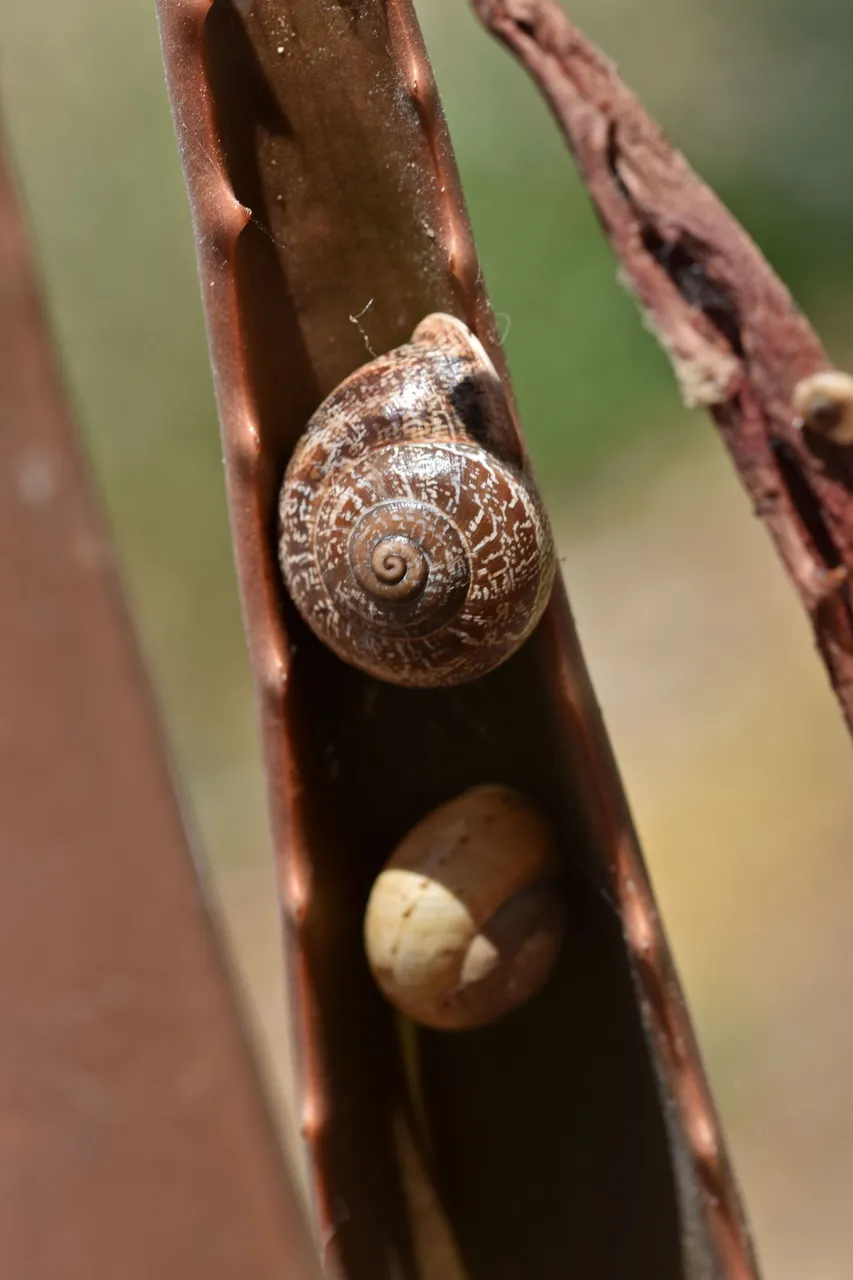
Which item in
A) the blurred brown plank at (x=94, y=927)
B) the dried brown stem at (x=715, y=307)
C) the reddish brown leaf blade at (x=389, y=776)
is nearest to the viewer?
the blurred brown plank at (x=94, y=927)

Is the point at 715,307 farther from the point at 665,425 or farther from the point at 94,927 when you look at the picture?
the point at 94,927

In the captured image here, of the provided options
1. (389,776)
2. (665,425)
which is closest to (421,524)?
(389,776)

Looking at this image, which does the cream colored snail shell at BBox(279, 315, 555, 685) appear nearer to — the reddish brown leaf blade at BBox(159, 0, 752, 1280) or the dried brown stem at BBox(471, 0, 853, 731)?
the reddish brown leaf blade at BBox(159, 0, 752, 1280)

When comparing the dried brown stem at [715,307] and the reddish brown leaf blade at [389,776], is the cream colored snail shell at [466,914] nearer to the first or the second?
the reddish brown leaf blade at [389,776]

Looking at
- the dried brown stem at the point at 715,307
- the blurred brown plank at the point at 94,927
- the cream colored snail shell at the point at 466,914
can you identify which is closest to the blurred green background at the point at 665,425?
the dried brown stem at the point at 715,307

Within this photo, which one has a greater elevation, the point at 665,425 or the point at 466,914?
the point at 665,425
